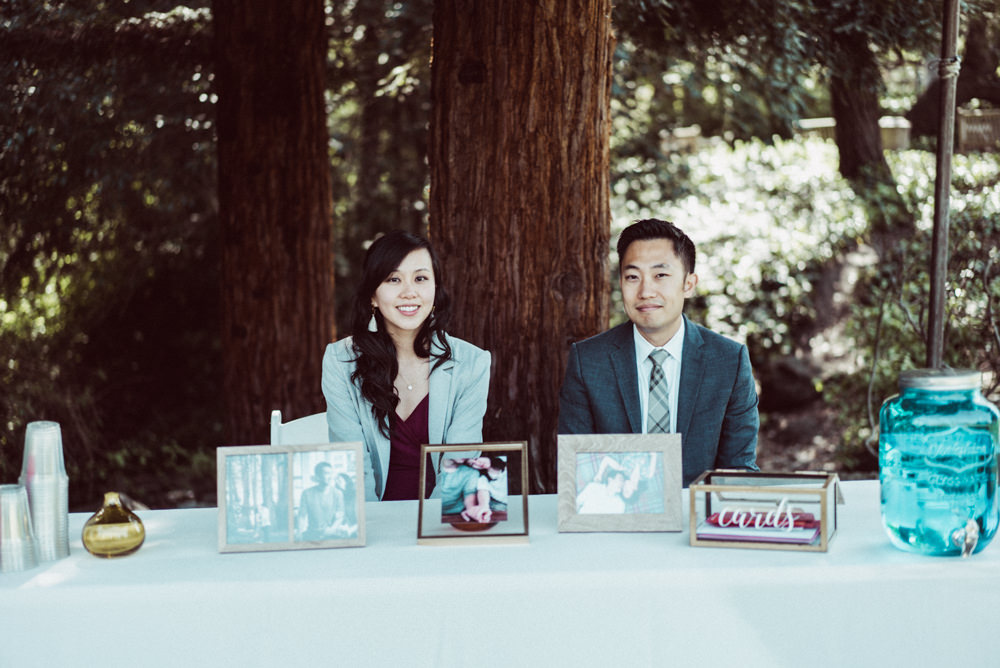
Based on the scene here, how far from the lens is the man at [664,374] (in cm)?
279

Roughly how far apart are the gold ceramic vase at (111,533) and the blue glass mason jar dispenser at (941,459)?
1.45 m

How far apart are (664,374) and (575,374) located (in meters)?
0.25

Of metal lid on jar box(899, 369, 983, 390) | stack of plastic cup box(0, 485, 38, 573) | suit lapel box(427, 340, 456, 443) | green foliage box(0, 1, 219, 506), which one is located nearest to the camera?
metal lid on jar box(899, 369, 983, 390)

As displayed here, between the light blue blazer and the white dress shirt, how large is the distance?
46 cm

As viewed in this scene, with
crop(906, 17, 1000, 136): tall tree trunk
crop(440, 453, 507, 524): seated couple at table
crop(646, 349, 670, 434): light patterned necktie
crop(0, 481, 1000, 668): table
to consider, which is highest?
crop(906, 17, 1000, 136): tall tree trunk

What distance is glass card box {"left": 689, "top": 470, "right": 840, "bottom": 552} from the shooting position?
1.89 m

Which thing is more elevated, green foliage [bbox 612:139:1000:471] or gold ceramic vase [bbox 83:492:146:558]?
green foliage [bbox 612:139:1000:471]

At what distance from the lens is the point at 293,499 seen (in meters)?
1.97

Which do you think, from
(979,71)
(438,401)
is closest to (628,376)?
(438,401)

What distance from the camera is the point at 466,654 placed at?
5.83 ft

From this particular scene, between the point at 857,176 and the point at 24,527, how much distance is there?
725cm

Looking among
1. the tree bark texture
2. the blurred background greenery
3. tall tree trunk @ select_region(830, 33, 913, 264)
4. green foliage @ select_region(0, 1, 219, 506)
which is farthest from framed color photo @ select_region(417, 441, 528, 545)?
the tree bark texture

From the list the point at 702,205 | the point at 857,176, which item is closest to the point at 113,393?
the point at 702,205

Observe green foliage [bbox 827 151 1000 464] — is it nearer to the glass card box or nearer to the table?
the glass card box
